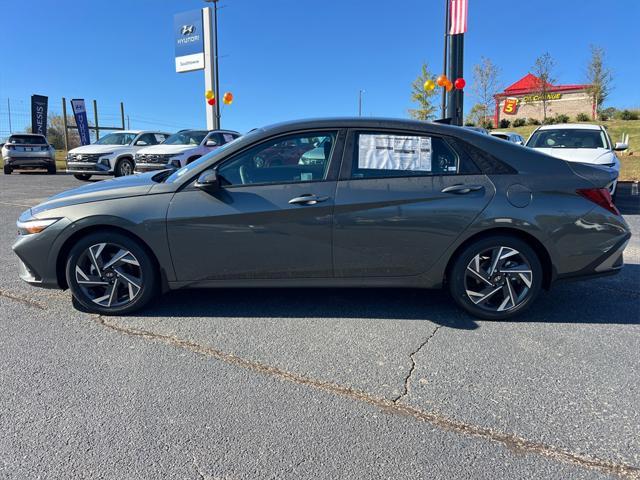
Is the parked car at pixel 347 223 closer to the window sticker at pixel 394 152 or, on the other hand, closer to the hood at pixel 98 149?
the window sticker at pixel 394 152

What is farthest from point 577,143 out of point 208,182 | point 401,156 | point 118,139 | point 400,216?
point 118,139

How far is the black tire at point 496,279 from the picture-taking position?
12.0 feet

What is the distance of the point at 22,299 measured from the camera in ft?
13.7

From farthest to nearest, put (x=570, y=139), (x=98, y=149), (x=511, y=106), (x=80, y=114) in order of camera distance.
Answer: (x=511, y=106) → (x=80, y=114) → (x=98, y=149) → (x=570, y=139)

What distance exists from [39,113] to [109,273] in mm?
30035

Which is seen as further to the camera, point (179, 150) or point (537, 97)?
point (537, 97)

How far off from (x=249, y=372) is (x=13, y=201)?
33.5 ft

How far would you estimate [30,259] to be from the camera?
369 centimetres

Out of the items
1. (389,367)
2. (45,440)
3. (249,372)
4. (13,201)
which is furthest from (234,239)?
(13,201)

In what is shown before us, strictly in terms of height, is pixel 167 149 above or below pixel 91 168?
above

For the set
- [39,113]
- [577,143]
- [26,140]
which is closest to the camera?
[577,143]

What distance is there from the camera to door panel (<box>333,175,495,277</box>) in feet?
11.8

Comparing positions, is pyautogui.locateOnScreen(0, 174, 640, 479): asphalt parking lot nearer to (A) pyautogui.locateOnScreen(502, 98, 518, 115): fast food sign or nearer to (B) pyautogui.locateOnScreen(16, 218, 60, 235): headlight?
(B) pyautogui.locateOnScreen(16, 218, 60, 235): headlight

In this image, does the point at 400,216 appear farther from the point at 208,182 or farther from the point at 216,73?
the point at 216,73
